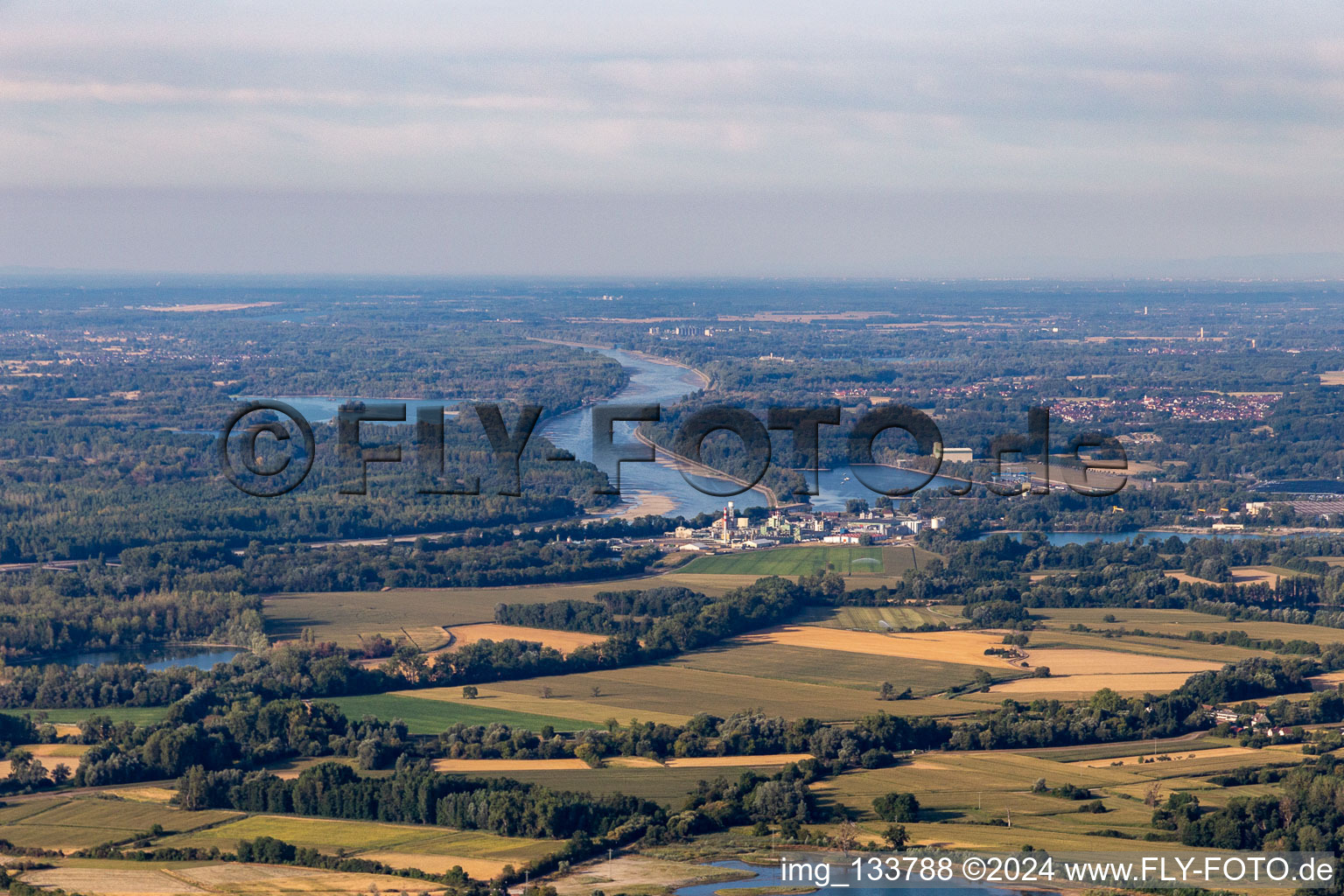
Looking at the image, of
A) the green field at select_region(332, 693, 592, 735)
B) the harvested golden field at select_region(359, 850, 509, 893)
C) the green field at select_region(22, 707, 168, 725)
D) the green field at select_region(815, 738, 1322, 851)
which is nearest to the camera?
the harvested golden field at select_region(359, 850, 509, 893)

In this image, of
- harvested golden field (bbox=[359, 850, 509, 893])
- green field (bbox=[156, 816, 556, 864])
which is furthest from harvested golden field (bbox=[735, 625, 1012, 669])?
harvested golden field (bbox=[359, 850, 509, 893])

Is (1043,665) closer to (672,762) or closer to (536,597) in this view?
(672,762)

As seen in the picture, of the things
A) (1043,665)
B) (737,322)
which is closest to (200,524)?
(1043,665)

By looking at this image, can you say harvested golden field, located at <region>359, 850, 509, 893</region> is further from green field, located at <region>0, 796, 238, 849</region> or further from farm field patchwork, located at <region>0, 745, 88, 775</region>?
farm field patchwork, located at <region>0, 745, 88, 775</region>

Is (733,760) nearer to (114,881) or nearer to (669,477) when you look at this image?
(114,881)

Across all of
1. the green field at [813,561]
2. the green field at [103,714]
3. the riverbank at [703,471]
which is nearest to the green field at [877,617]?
the green field at [813,561]

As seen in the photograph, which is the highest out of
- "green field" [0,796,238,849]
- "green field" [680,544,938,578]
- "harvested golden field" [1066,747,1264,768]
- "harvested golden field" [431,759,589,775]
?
"green field" [680,544,938,578]

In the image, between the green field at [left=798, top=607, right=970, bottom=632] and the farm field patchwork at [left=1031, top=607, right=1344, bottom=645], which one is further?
the green field at [left=798, top=607, right=970, bottom=632]

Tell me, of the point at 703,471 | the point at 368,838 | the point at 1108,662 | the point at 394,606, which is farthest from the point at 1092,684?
the point at 703,471
